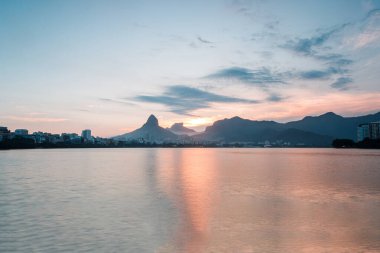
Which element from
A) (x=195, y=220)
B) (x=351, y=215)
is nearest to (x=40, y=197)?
(x=195, y=220)

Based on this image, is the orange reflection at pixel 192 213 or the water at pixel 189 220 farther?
the orange reflection at pixel 192 213

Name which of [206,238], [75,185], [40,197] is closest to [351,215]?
[206,238]

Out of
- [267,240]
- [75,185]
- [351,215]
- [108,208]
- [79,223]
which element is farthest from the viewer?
[75,185]

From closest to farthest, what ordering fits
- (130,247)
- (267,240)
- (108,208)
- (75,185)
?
1. (130,247)
2. (267,240)
3. (108,208)
4. (75,185)

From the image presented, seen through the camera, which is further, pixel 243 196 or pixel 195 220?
pixel 243 196

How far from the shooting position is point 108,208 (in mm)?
29406

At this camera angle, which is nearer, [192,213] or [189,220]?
[189,220]

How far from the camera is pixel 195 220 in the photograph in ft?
82.7

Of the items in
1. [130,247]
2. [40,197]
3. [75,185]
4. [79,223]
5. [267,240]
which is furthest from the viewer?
[75,185]

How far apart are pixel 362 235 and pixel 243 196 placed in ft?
53.5

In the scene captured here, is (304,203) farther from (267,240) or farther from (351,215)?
(267,240)

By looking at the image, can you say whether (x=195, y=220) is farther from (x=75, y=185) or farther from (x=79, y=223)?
(x=75, y=185)

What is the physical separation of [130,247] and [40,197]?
20637 millimetres

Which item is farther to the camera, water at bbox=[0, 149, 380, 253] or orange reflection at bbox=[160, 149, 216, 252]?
orange reflection at bbox=[160, 149, 216, 252]
